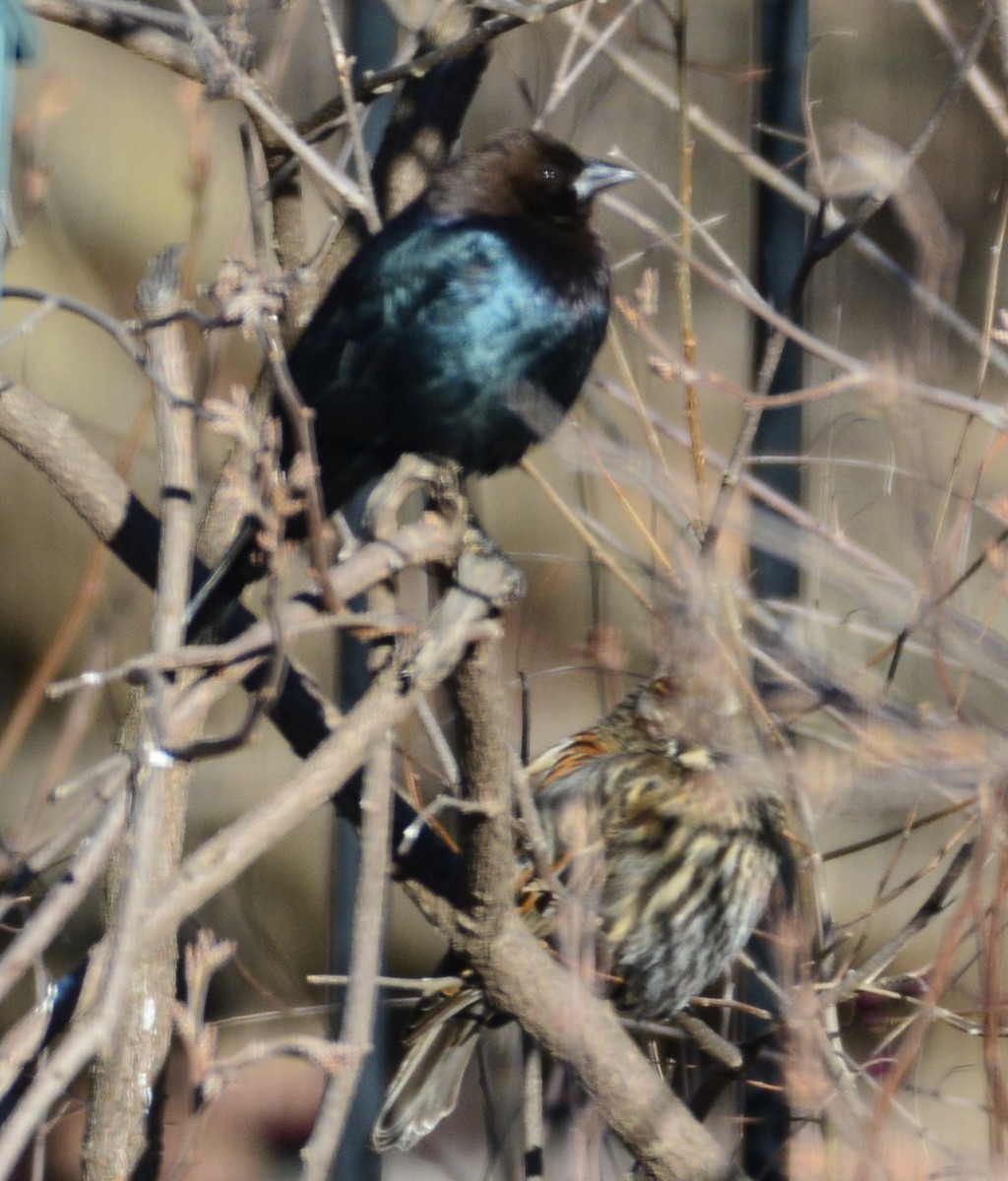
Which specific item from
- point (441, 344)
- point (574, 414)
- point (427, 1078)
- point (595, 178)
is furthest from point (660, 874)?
point (595, 178)

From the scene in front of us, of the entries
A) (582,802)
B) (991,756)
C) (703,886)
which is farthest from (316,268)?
(991,756)

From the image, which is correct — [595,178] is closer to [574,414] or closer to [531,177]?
[531,177]

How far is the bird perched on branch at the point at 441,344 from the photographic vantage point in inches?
120

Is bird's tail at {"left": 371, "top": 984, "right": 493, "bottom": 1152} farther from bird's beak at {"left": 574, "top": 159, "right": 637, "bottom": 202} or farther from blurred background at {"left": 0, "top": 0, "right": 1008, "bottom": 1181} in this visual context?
bird's beak at {"left": 574, "top": 159, "right": 637, "bottom": 202}

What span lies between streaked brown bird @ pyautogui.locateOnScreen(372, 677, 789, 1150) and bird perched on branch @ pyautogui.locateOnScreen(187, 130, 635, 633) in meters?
0.66

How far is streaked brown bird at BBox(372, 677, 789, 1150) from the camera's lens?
274 centimetres

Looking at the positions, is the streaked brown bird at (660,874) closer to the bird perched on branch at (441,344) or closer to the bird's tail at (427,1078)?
the bird's tail at (427,1078)

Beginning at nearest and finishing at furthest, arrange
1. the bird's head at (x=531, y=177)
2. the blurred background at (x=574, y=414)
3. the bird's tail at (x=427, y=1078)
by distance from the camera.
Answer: the bird's tail at (x=427, y=1078)
the bird's head at (x=531, y=177)
the blurred background at (x=574, y=414)

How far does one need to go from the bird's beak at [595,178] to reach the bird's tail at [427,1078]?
1739 millimetres

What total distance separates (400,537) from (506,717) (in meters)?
0.29

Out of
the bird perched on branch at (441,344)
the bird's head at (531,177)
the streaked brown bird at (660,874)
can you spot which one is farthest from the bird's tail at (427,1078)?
the bird's head at (531,177)

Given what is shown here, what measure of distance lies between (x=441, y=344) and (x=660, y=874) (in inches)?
44.1

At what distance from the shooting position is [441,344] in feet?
10.0

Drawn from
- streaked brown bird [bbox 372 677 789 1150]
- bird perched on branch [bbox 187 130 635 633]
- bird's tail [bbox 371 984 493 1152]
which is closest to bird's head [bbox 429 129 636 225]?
bird perched on branch [bbox 187 130 635 633]
